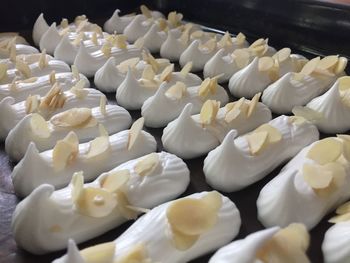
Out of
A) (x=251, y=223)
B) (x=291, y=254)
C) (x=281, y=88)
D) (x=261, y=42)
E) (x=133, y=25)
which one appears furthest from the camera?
(x=133, y=25)

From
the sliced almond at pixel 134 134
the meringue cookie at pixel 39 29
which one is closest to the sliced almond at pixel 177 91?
the sliced almond at pixel 134 134

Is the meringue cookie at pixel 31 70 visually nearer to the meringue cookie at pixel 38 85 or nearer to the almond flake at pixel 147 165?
the meringue cookie at pixel 38 85

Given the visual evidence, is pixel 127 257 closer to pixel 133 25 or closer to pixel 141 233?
pixel 141 233

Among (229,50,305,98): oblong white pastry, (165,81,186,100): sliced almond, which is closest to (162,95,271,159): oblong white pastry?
(165,81,186,100): sliced almond

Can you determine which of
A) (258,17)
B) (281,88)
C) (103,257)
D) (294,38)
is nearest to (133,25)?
(258,17)

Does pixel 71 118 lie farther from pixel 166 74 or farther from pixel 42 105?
pixel 166 74

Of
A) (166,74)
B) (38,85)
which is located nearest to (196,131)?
(166,74)
